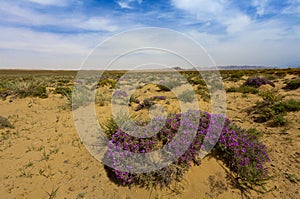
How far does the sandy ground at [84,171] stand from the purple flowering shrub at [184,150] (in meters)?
0.16

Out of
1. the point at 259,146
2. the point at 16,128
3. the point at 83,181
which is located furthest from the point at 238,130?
the point at 16,128

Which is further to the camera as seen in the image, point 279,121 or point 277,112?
point 277,112

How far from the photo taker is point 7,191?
2.81 meters

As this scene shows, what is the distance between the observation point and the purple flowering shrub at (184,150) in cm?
282

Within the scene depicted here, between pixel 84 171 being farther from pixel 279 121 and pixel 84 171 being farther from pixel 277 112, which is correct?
pixel 277 112

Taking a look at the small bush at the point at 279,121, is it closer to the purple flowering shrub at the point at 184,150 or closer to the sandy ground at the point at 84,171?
the sandy ground at the point at 84,171

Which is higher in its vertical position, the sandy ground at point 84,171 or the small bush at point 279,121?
the small bush at point 279,121

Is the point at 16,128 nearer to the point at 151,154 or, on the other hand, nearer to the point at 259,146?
the point at 151,154

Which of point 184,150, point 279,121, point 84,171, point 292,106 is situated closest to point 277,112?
point 292,106

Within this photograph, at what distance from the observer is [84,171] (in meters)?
3.17

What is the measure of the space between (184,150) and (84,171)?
1909 mm

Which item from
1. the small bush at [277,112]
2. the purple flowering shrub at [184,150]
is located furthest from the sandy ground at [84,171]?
the small bush at [277,112]

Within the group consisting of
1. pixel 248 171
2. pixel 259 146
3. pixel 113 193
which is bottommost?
pixel 113 193

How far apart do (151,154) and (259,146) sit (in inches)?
83.0
